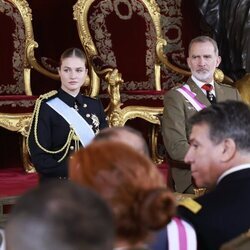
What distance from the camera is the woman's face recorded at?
10.3 ft

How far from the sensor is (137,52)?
537 centimetres

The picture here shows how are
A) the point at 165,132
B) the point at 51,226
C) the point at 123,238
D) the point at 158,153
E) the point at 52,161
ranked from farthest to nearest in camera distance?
1. the point at 158,153
2. the point at 165,132
3. the point at 52,161
4. the point at 123,238
5. the point at 51,226

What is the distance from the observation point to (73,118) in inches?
122

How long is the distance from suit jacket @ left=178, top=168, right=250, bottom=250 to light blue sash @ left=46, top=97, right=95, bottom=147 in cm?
147

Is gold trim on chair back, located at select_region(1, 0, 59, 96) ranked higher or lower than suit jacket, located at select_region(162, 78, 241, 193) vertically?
higher

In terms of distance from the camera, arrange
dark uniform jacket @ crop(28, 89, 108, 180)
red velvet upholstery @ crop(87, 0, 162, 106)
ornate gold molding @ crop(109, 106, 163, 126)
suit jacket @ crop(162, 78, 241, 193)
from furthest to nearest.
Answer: red velvet upholstery @ crop(87, 0, 162, 106)
ornate gold molding @ crop(109, 106, 163, 126)
suit jacket @ crop(162, 78, 241, 193)
dark uniform jacket @ crop(28, 89, 108, 180)

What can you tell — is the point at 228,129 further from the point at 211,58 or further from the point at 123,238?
the point at 211,58

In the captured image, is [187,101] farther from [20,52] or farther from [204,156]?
[20,52]

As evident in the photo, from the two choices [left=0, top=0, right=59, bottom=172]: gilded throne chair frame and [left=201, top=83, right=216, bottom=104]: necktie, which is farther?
[left=0, top=0, right=59, bottom=172]: gilded throne chair frame

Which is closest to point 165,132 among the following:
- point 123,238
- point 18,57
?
point 18,57

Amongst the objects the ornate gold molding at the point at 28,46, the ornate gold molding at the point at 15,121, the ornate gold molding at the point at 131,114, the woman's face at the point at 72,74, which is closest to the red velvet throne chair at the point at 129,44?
the ornate gold molding at the point at 131,114

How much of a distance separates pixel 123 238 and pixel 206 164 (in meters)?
0.81

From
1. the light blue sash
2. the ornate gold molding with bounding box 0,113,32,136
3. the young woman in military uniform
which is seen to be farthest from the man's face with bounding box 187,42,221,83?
the ornate gold molding with bounding box 0,113,32,136

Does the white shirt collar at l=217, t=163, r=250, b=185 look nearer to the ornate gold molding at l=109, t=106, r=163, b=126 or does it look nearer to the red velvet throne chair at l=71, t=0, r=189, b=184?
the ornate gold molding at l=109, t=106, r=163, b=126
